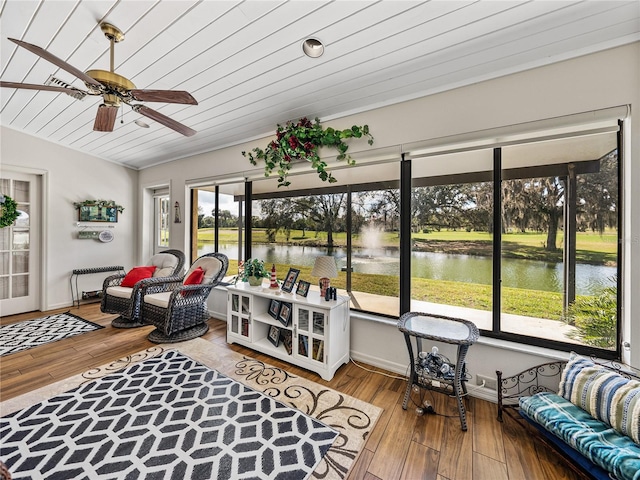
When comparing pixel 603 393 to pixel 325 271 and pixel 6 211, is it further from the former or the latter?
pixel 6 211

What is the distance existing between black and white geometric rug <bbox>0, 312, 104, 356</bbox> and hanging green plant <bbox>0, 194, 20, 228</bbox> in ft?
4.58

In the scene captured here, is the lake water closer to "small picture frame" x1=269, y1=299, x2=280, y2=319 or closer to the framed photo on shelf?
"small picture frame" x1=269, y1=299, x2=280, y2=319

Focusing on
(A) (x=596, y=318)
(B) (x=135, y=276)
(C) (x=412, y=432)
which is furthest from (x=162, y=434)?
(A) (x=596, y=318)

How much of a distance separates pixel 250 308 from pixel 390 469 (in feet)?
6.12

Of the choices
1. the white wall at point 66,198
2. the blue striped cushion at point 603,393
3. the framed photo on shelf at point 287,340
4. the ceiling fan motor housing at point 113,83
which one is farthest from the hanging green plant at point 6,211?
the blue striped cushion at point 603,393

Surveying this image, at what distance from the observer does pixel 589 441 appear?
1.30 metres

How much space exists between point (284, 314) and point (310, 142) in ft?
5.97

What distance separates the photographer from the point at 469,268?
226 centimetres

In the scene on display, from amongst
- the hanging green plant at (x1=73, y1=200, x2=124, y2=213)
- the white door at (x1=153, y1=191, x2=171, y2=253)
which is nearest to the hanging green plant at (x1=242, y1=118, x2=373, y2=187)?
the white door at (x1=153, y1=191, x2=171, y2=253)

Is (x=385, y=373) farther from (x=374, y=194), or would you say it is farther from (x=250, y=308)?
(x=374, y=194)

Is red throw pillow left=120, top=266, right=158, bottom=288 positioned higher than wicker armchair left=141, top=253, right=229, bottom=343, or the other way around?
red throw pillow left=120, top=266, right=158, bottom=288

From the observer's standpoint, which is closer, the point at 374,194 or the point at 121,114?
the point at 374,194

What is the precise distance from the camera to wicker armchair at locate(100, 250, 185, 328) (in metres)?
3.16

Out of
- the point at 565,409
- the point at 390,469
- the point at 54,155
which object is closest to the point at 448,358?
the point at 565,409
